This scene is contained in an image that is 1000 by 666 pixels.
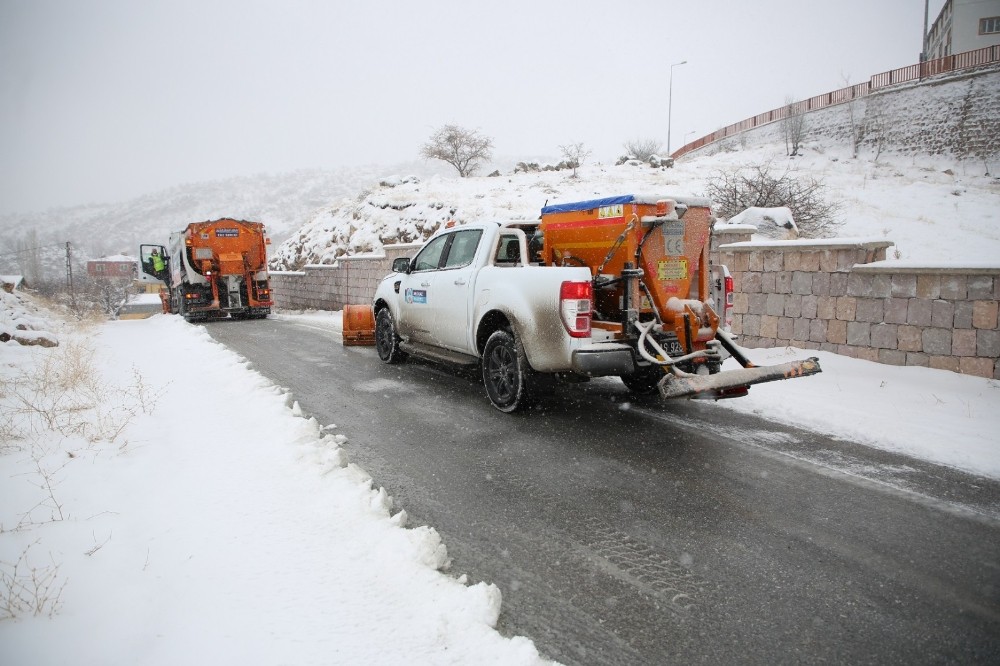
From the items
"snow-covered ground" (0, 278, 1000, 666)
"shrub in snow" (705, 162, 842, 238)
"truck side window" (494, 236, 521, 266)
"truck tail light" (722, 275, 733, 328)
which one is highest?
"shrub in snow" (705, 162, 842, 238)

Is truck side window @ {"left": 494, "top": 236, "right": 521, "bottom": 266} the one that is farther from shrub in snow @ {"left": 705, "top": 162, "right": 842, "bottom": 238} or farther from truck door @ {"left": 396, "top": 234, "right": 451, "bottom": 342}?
shrub in snow @ {"left": 705, "top": 162, "right": 842, "bottom": 238}

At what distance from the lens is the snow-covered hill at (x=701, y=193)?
18.5m

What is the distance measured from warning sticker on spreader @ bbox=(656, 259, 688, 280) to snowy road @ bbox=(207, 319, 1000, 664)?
1499 mm

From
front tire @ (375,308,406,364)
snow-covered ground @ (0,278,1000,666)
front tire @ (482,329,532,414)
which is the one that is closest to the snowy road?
front tire @ (482,329,532,414)

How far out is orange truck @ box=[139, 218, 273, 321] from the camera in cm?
1778

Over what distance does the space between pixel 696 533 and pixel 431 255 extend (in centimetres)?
546

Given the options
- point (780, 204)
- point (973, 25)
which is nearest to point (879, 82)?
point (973, 25)

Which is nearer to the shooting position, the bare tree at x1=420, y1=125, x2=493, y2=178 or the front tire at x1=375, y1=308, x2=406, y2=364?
the front tire at x1=375, y1=308, x2=406, y2=364

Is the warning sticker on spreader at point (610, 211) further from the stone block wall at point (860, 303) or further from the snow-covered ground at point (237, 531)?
the stone block wall at point (860, 303)

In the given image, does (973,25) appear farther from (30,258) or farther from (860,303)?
(30,258)

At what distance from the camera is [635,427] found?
5301mm

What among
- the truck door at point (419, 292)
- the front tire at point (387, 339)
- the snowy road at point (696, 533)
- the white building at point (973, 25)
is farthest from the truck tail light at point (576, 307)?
the white building at point (973, 25)

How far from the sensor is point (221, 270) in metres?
18.1

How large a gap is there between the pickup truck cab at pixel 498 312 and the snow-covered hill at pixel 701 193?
11.1 meters
